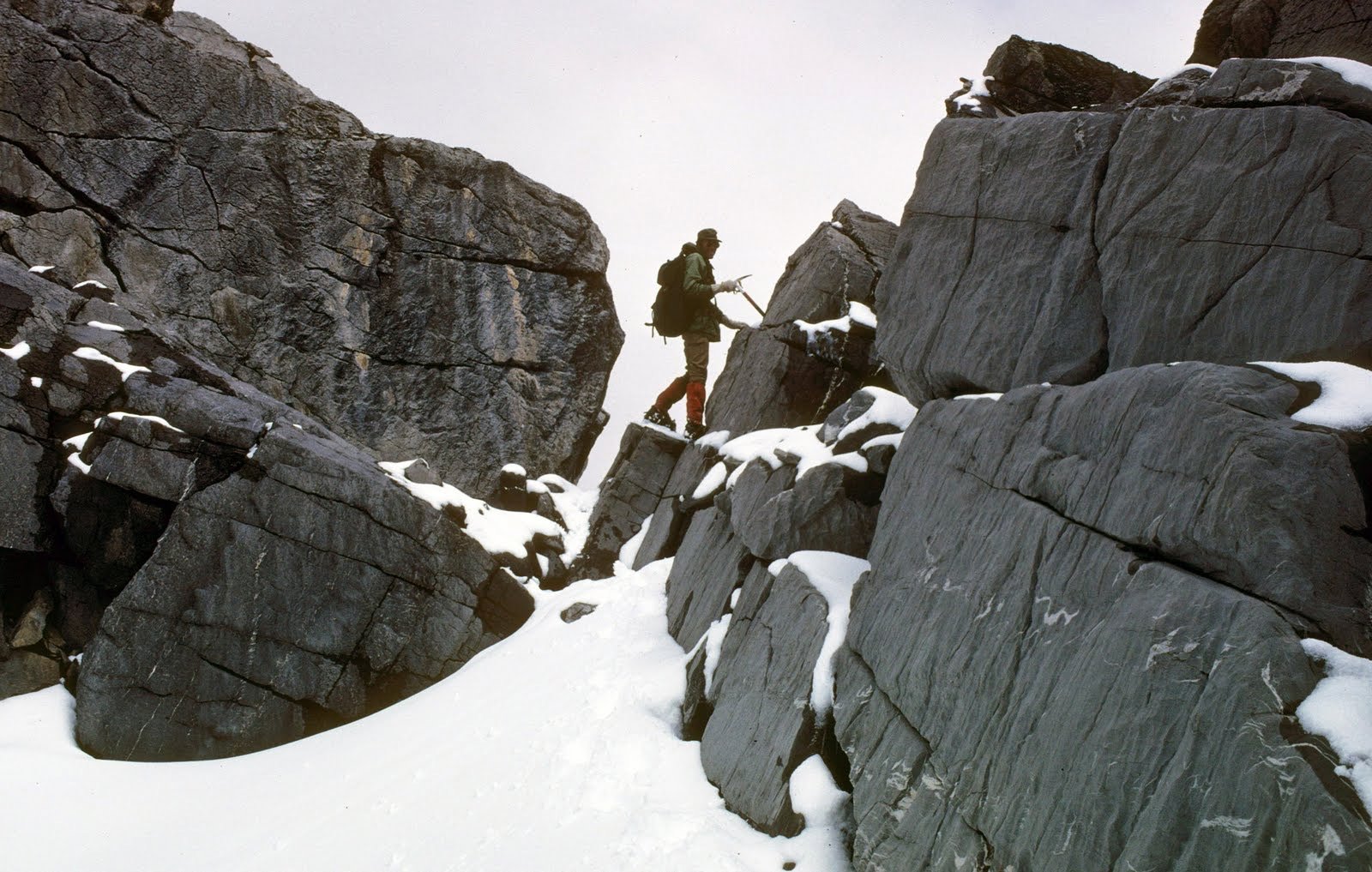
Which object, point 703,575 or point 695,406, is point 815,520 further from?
point 695,406

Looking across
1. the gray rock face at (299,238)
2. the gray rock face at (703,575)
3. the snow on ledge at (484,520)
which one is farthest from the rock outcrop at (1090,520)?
the gray rock face at (299,238)

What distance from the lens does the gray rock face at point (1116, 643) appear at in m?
4.61

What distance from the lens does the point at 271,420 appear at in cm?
1545

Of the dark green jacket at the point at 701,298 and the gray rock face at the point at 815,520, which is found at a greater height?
the dark green jacket at the point at 701,298

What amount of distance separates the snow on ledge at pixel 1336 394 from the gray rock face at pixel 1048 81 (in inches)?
335

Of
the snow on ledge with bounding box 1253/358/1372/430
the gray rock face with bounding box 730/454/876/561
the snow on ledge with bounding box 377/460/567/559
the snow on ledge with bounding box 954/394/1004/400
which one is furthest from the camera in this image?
the snow on ledge with bounding box 377/460/567/559

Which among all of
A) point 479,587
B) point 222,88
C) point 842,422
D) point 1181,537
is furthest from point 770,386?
point 222,88

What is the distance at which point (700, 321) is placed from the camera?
1798cm

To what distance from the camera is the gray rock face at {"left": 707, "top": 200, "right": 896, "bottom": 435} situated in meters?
15.6

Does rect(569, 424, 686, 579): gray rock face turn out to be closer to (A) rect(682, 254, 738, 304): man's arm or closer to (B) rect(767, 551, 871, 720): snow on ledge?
(A) rect(682, 254, 738, 304): man's arm

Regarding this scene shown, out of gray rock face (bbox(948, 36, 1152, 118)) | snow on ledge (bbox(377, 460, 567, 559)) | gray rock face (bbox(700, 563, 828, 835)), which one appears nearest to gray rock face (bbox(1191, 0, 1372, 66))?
gray rock face (bbox(948, 36, 1152, 118))

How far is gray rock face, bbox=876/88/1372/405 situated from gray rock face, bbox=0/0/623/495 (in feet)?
44.0

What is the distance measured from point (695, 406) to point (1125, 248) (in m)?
10.8

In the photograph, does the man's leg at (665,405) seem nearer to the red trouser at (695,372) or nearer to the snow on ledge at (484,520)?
the red trouser at (695,372)
